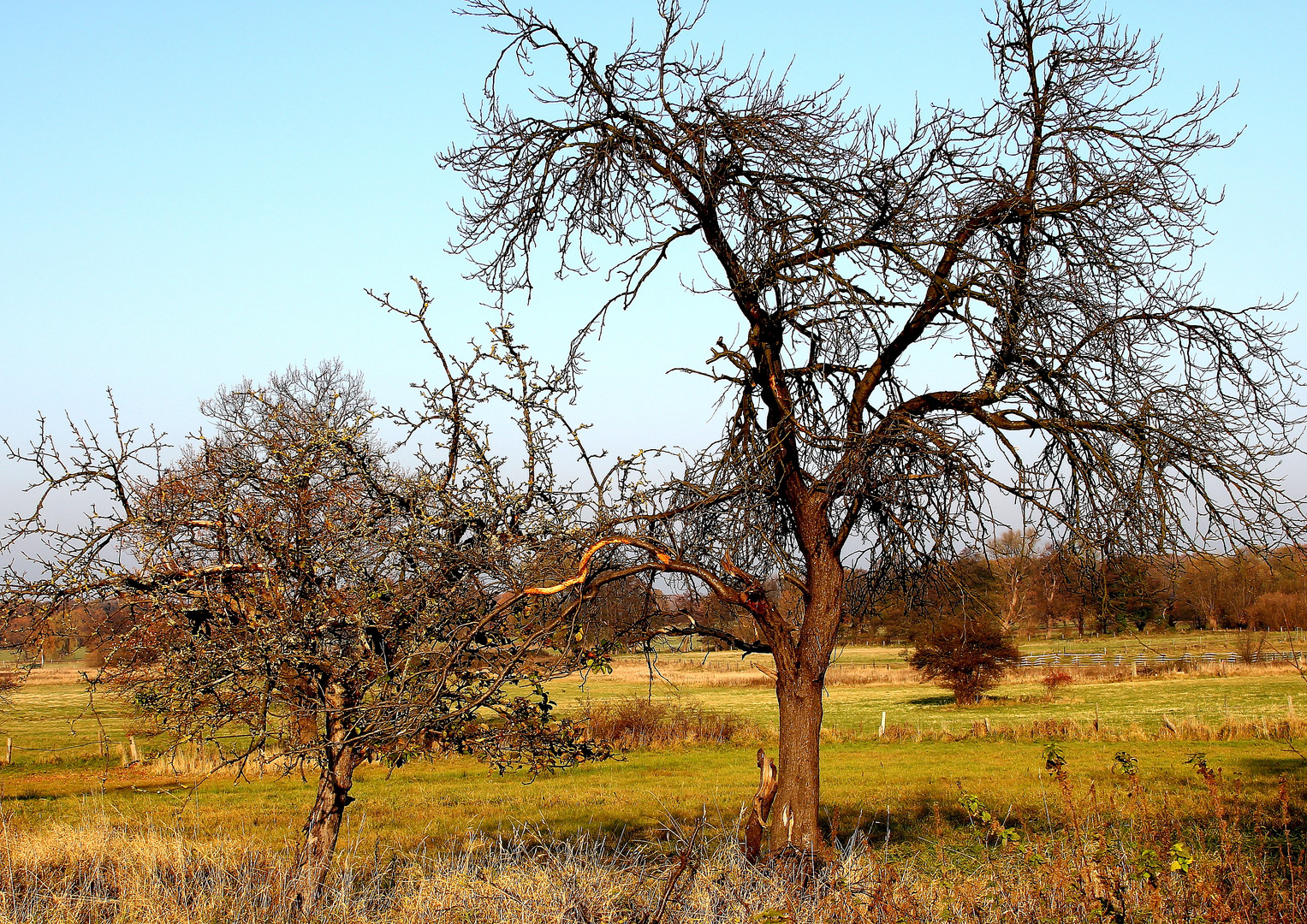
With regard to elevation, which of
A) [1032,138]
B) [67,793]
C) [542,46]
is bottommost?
[67,793]

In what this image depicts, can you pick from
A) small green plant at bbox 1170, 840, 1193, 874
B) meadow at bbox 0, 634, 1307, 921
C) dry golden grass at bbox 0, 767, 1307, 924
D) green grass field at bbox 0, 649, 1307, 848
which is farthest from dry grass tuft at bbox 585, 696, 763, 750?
small green plant at bbox 1170, 840, 1193, 874

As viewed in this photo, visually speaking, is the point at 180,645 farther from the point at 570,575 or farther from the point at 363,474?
the point at 570,575

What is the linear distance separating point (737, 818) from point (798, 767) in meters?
4.58

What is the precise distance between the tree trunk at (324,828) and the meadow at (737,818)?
196 mm

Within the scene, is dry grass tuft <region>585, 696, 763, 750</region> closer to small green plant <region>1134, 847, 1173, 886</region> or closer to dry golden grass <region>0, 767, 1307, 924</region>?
dry golden grass <region>0, 767, 1307, 924</region>

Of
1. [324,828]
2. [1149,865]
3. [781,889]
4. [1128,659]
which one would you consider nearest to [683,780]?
[324,828]

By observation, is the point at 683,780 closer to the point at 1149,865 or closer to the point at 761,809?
the point at 761,809

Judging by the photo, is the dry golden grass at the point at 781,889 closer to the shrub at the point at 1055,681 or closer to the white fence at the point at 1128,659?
the shrub at the point at 1055,681

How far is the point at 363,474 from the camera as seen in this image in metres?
5.57

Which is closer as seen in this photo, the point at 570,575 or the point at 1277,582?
the point at 570,575

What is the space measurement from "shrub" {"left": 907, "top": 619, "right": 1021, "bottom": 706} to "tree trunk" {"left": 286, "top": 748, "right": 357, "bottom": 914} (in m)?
31.8

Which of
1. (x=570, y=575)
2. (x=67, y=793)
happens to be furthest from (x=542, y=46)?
(x=67, y=793)

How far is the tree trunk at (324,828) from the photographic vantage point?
217 inches

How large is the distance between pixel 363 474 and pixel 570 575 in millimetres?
1413
